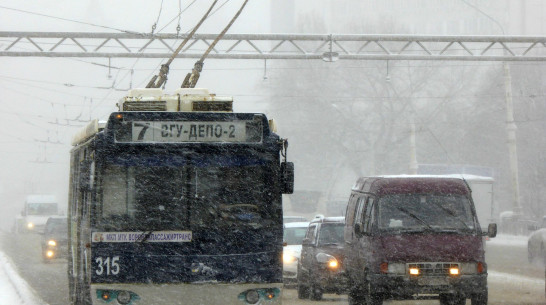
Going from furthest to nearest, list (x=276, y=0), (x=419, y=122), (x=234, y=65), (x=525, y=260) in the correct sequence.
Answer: (x=276, y=0), (x=234, y=65), (x=419, y=122), (x=525, y=260)

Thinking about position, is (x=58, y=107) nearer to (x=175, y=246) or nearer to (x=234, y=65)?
(x=234, y=65)

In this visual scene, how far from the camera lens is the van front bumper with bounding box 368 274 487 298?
1374 centimetres

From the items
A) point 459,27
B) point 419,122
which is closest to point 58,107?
point 459,27

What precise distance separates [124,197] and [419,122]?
6318 cm

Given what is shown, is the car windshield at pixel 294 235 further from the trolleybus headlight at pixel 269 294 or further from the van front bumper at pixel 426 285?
the trolleybus headlight at pixel 269 294

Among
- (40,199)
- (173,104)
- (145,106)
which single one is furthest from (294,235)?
(40,199)

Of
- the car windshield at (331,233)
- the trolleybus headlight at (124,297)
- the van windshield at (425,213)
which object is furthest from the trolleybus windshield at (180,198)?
the car windshield at (331,233)

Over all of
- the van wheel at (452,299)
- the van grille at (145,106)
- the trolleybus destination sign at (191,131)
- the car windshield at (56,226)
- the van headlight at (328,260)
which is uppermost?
the van grille at (145,106)

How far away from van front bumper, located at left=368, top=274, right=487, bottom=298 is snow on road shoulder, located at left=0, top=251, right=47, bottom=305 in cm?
611

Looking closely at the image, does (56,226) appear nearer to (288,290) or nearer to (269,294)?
(288,290)

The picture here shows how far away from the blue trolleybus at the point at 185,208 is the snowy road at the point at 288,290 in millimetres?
6892

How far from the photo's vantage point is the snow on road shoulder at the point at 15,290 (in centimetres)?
1691

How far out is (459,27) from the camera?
125 metres

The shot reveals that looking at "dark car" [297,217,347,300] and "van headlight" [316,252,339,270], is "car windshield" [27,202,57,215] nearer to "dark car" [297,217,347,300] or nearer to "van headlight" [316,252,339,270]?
"dark car" [297,217,347,300]
